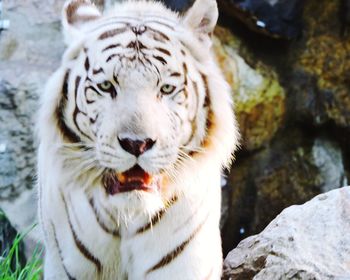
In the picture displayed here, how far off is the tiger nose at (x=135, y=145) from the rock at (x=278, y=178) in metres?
4.69

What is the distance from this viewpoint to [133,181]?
308cm

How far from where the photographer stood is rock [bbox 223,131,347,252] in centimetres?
753

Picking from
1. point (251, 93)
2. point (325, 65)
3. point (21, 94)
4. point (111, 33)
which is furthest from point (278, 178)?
point (111, 33)

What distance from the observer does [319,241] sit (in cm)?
375

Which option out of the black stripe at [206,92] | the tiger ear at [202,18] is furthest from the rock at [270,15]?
the black stripe at [206,92]

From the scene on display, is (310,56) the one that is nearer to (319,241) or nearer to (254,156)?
(254,156)

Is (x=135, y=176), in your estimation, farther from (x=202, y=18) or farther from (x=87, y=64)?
(x=202, y=18)

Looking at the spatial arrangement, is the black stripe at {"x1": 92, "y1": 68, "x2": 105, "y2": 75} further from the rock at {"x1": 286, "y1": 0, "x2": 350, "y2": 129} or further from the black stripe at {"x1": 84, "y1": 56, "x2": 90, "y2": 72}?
the rock at {"x1": 286, "y1": 0, "x2": 350, "y2": 129}

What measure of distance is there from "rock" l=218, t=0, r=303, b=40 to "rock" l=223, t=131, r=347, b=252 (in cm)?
99

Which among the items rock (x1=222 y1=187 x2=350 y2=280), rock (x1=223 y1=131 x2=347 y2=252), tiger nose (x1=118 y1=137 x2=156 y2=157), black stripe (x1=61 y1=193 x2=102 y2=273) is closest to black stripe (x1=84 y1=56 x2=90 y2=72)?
tiger nose (x1=118 y1=137 x2=156 y2=157)

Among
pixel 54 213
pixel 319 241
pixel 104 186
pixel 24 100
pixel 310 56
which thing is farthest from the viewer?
pixel 310 56

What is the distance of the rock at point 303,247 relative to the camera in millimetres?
3526

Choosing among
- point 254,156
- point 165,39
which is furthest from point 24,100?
point 165,39

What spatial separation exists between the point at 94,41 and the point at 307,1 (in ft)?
15.1
